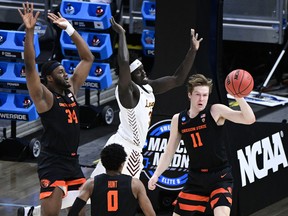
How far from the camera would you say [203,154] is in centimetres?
957

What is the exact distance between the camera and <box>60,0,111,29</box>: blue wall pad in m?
14.8

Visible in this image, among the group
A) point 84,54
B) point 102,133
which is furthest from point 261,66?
point 84,54

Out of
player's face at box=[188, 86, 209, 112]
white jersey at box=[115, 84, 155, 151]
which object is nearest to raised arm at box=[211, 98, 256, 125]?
player's face at box=[188, 86, 209, 112]

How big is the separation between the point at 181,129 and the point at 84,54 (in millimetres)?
1361

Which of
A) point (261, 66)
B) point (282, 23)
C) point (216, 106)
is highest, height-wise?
point (216, 106)

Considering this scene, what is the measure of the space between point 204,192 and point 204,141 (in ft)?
1.61

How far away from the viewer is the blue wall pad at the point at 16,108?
44.7 ft

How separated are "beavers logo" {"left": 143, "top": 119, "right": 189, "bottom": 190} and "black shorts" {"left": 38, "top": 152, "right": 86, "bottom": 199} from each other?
187cm

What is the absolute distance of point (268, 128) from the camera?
471 inches

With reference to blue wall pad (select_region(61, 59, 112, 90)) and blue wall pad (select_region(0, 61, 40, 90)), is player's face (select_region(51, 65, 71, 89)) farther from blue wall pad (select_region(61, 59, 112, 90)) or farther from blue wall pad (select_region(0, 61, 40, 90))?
blue wall pad (select_region(61, 59, 112, 90))

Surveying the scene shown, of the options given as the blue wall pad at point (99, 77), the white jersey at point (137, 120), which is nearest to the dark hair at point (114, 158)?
the white jersey at point (137, 120)

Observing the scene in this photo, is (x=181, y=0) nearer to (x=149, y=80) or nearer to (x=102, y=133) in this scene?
(x=149, y=80)

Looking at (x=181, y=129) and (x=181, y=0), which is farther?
(x=181, y=0)

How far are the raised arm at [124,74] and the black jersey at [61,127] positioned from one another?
0.60 meters
